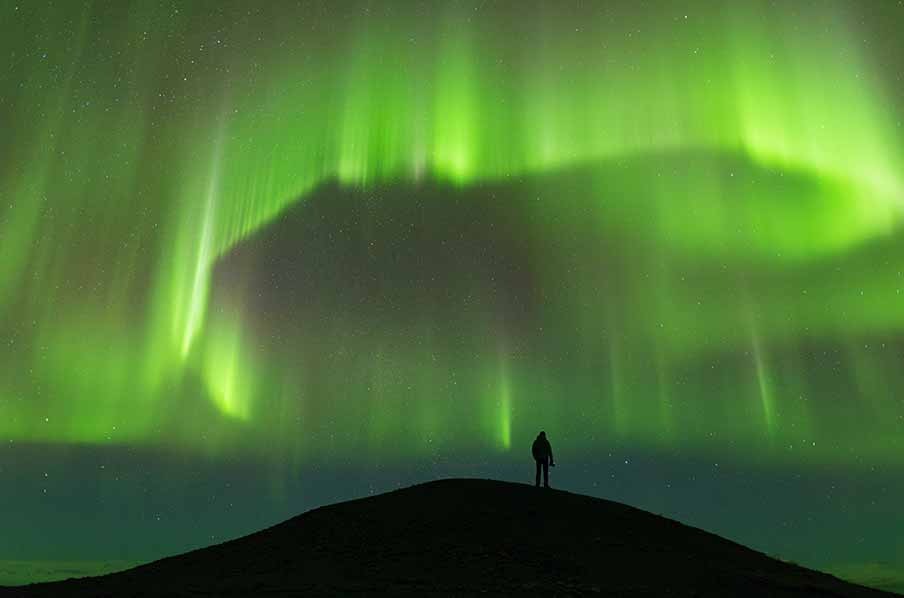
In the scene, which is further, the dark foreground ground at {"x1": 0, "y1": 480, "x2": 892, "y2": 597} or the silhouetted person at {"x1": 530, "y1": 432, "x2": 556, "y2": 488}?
the silhouetted person at {"x1": 530, "y1": 432, "x2": 556, "y2": 488}

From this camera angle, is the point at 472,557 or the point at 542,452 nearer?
the point at 472,557

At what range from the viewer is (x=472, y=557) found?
1144 inches

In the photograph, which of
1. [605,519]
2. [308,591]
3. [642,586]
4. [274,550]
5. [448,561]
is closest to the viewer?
[308,591]

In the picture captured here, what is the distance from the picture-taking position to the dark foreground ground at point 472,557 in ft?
87.2

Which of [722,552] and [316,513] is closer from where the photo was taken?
[722,552]

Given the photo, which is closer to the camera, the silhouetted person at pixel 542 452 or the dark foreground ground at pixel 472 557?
the dark foreground ground at pixel 472 557

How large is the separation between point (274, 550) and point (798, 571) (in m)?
21.8

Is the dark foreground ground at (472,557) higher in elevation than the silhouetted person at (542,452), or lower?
lower

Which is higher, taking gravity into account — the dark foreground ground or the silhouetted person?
the silhouetted person

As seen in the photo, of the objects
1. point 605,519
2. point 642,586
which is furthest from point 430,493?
point 642,586

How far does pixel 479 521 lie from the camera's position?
109 ft

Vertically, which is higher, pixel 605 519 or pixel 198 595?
pixel 605 519

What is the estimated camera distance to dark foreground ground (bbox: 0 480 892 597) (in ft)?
87.2

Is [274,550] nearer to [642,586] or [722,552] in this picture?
[642,586]
